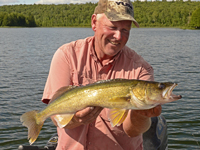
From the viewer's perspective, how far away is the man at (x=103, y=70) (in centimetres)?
331

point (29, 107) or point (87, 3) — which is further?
point (87, 3)

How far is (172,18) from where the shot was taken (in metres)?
123

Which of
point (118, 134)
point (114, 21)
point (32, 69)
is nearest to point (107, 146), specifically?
point (118, 134)

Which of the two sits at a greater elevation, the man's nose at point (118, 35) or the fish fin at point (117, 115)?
the man's nose at point (118, 35)

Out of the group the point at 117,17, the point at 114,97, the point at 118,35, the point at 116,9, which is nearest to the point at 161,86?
the point at 114,97

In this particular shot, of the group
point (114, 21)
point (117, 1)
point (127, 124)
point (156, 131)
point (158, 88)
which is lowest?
point (156, 131)

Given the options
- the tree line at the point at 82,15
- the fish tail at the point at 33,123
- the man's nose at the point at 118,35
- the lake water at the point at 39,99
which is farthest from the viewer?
the tree line at the point at 82,15

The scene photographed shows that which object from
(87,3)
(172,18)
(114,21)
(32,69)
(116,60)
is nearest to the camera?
(114,21)

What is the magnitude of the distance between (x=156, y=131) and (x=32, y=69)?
51.0 feet

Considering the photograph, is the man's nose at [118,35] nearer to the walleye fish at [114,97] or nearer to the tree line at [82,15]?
the walleye fish at [114,97]

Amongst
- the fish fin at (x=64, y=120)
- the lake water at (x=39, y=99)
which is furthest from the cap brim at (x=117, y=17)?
the lake water at (x=39, y=99)

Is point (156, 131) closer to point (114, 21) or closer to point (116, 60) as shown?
point (116, 60)

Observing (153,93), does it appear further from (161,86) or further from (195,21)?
(195,21)

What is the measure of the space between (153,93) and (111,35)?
3.03ft
